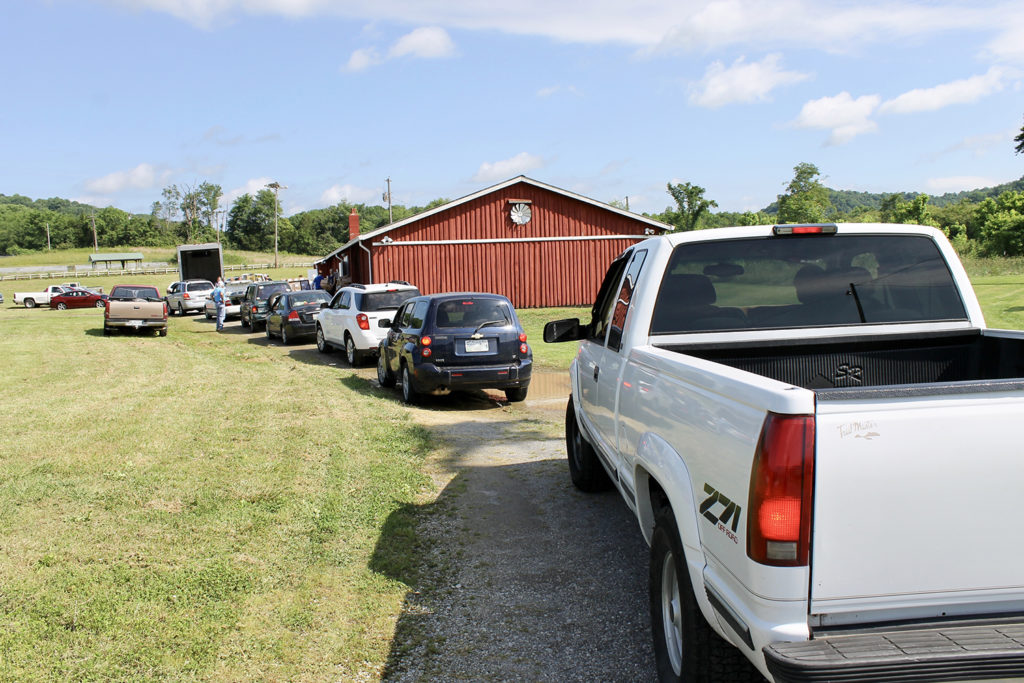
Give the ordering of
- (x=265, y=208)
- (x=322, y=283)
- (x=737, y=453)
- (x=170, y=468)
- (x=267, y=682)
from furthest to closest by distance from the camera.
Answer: (x=265, y=208) → (x=322, y=283) → (x=170, y=468) → (x=267, y=682) → (x=737, y=453)

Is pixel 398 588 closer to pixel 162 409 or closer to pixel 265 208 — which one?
pixel 162 409

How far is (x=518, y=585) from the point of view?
4738mm

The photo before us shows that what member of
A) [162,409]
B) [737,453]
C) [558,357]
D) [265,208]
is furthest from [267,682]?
[265,208]

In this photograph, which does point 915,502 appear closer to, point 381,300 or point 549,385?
point 549,385

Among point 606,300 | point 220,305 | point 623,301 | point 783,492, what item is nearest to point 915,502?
point 783,492

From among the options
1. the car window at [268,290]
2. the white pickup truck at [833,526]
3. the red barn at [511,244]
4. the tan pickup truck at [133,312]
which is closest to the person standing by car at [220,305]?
the car window at [268,290]

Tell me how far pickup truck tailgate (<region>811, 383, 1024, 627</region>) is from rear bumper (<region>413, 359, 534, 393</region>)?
28.1 ft

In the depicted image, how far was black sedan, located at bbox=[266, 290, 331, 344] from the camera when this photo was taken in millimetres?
20578

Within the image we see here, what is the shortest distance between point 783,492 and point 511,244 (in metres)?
29.5

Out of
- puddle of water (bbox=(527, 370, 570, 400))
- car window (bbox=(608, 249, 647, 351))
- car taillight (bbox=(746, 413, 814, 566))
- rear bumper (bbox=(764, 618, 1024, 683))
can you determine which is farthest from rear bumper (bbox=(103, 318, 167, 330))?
rear bumper (bbox=(764, 618, 1024, 683))

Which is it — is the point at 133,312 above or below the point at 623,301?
below

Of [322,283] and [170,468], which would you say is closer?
[170,468]

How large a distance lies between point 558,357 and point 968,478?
579 inches

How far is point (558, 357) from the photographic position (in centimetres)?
1700
